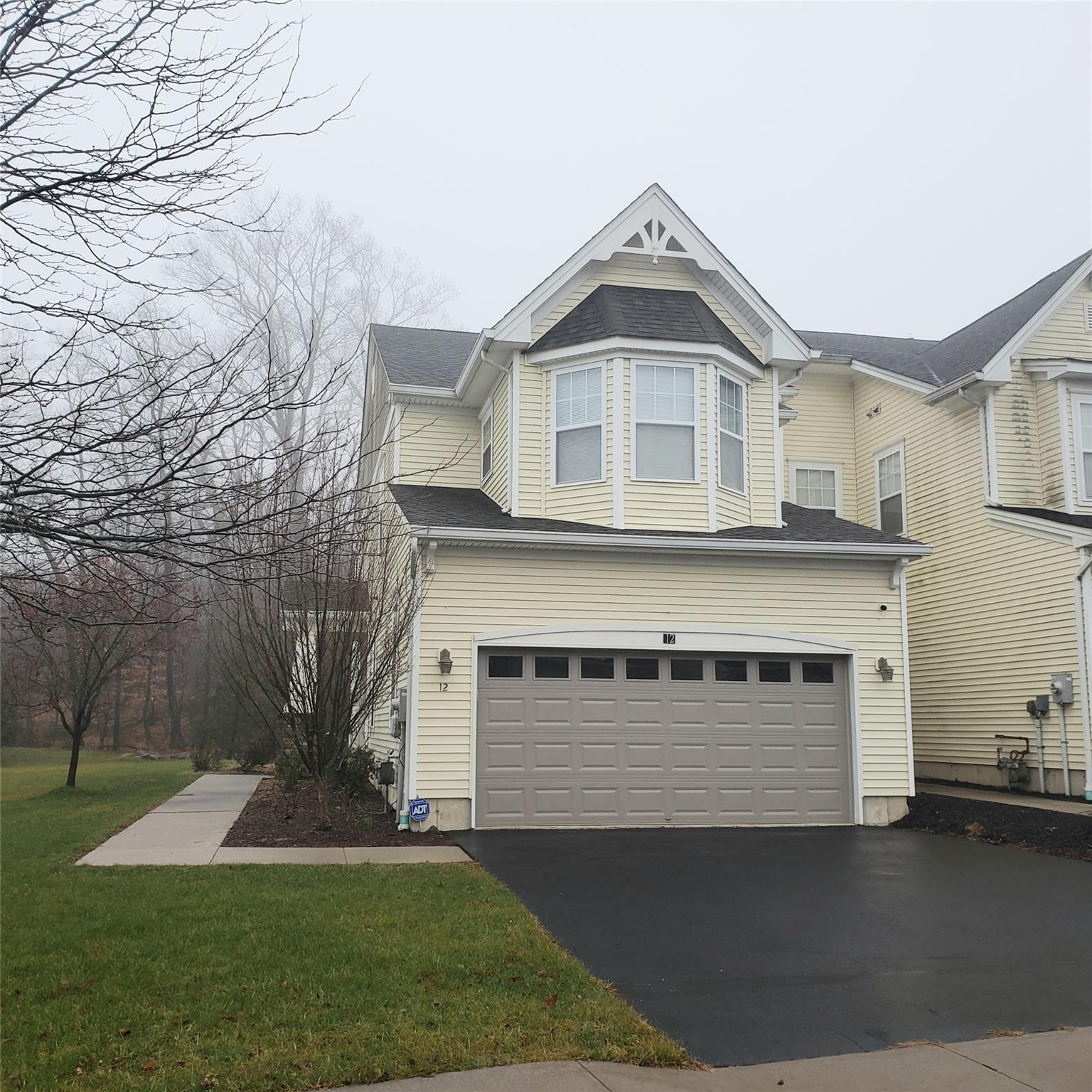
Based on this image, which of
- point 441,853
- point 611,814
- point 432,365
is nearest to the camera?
point 441,853

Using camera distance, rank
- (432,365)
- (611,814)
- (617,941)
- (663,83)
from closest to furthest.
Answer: (617,941), (663,83), (611,814), (432,365)

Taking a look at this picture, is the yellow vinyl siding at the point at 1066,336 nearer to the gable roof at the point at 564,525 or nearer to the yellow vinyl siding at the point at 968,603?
the yellow vinyl siding at the point at 968,603

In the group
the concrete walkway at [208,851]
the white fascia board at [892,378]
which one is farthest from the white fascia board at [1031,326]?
the concrete walkway at [208,851]

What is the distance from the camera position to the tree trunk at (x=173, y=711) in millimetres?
31812

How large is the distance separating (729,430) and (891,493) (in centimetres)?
626

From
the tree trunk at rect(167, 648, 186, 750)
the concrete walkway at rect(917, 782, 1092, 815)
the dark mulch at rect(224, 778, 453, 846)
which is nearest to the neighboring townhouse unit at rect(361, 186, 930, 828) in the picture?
the dark mulch at rect(224, 778, 453, 846)

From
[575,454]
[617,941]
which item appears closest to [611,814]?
[575,454]

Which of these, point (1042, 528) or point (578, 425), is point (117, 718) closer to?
point (578, 425)

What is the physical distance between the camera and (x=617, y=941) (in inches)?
290

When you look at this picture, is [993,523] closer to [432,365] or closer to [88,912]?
[432,365]

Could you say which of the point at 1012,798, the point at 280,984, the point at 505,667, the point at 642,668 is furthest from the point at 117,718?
the point at 280,984

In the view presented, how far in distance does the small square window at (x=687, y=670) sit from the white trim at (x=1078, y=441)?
7507 millimetres

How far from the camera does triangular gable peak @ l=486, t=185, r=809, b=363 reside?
580 inches

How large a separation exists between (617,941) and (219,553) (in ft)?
13.3
